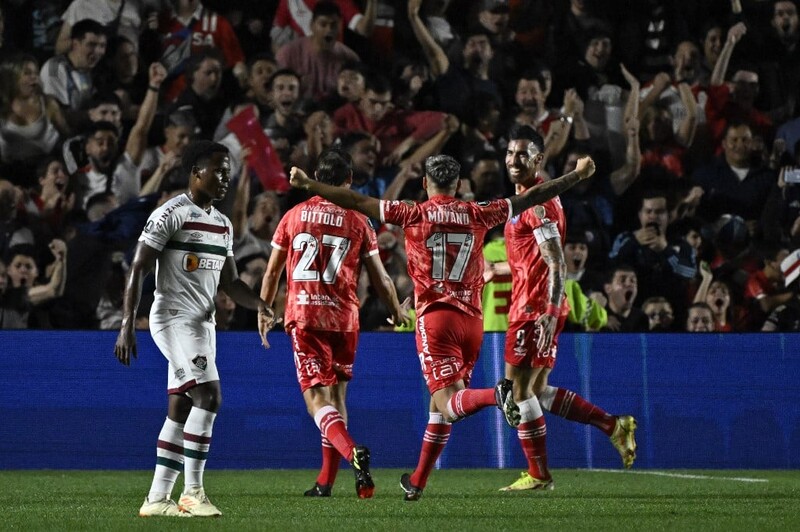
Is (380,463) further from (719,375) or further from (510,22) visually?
(510,22)

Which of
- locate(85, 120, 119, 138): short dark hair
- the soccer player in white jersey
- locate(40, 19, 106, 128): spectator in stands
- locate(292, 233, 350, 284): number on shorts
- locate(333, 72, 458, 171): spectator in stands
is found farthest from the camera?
locate(333, 72, 458, 171): spectator in stands

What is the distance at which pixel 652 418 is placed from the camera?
1012 centimetres

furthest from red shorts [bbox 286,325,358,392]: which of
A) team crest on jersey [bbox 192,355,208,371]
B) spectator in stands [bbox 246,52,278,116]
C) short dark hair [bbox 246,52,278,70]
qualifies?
short dark hair [bbox 246,52,278,70]

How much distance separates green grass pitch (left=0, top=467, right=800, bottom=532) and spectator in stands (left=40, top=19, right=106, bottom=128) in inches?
174

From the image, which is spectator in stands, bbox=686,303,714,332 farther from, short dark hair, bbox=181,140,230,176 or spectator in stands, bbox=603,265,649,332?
short dark hair, bbox=181,140,230,176

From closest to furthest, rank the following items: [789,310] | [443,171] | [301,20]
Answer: [443,171], [789,310], [301,20]

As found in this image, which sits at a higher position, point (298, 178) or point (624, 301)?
point (298, 178)

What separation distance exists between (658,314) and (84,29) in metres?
6.51

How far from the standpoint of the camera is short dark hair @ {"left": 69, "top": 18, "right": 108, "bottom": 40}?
12.8 meters

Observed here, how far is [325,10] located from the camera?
1323 centimetres

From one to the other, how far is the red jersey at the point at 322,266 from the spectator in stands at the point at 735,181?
21.9 ft

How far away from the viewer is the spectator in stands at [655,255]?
12.5m

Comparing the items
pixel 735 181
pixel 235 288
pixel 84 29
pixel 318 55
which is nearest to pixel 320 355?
pixel 235 288

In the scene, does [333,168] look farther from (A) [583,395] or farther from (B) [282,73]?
(B) [282,73]
